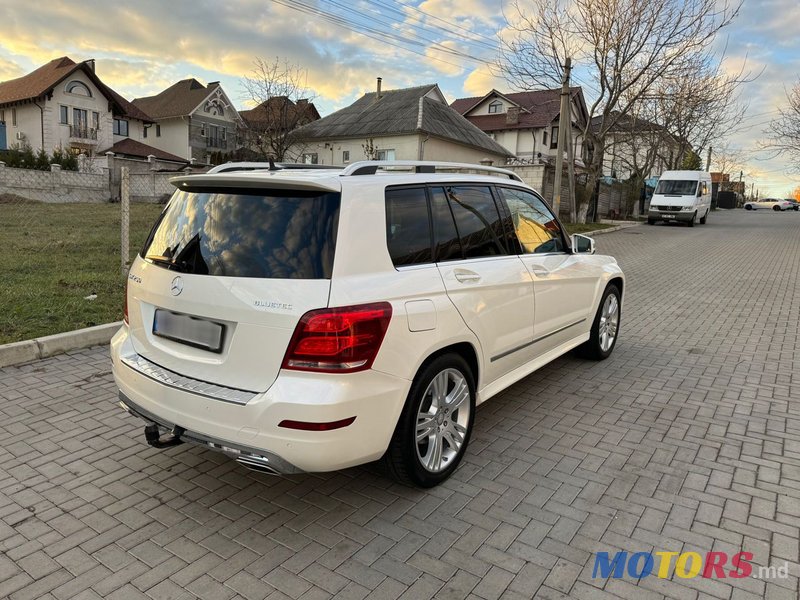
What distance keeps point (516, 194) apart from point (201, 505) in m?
3.10

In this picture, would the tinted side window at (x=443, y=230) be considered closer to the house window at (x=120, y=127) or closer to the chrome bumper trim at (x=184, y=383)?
the chrome bumper trim at (x=184, y=383)

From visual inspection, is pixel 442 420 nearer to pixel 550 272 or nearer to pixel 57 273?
pixel 550 272

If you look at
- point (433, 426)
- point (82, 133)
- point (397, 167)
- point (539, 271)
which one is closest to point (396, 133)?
point (82, 133)

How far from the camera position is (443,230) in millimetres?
3436

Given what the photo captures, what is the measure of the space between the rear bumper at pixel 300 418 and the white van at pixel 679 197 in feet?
91.4

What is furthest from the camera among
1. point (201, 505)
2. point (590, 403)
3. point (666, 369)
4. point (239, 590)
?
point (666, 369)

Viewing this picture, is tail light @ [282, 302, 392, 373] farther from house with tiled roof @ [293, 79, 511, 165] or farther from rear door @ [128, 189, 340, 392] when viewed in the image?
house with tiled roof @ [293, 79, 511, 165]

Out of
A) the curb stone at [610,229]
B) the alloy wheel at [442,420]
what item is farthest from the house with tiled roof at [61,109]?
the alloy wheel at [442,420]

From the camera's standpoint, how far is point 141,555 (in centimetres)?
268

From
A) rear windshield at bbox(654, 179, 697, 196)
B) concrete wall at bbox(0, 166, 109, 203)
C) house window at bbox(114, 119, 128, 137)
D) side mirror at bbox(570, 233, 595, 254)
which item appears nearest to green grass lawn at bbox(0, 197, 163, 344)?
side mirror at bbox(570, 233, 595, 254)

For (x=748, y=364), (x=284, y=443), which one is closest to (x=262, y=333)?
(x=284, y=443)

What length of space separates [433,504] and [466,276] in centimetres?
133

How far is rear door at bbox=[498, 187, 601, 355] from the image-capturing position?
4270 millimetres

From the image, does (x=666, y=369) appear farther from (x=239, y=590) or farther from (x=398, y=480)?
(x=239, y=590)
